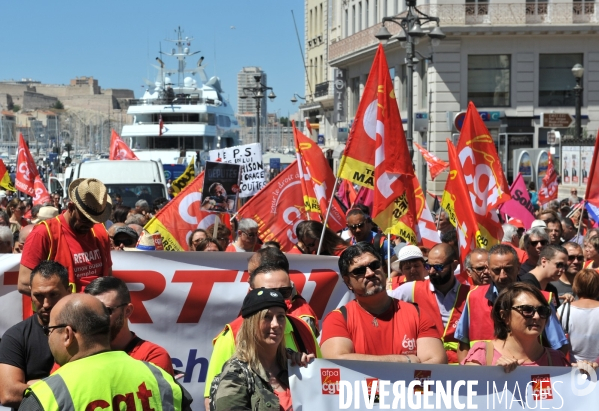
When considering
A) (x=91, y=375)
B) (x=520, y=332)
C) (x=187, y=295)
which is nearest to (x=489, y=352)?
(x=520, y=332)

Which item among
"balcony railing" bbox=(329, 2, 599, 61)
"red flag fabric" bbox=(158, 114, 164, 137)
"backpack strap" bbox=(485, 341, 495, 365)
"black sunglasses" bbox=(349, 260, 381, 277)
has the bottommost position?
"backpack strap" bbox=(485, 341, 495, 365)

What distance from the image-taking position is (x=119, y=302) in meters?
4.79

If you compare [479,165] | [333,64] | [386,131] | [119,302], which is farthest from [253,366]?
[333,64]

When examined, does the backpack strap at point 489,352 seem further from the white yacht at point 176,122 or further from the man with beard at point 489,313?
the white yacht at point 176,122

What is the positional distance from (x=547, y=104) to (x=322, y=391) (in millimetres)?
32696

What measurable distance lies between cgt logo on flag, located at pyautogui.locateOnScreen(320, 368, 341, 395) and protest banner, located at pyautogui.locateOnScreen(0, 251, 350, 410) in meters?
2.11

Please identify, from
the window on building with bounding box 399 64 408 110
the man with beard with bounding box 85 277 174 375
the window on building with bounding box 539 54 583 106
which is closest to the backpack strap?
the man with beard with bounding box 85 277 174 375

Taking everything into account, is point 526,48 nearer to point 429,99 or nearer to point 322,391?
point 429,99

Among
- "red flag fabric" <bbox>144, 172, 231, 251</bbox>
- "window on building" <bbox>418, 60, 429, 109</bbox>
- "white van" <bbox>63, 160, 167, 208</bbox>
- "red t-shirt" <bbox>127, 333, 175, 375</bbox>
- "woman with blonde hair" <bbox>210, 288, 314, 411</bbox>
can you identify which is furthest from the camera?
"window on building" <bbox>418, 60, 429, 109</bbox>

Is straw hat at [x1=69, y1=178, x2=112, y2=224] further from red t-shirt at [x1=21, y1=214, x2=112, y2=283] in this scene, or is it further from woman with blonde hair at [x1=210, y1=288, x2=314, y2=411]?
woman with blonde hair at [x1=210, y1=288, x2=314, y2=411]

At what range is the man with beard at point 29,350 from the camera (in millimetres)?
4859

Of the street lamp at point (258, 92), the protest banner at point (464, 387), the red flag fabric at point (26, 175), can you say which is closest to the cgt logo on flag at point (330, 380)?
the protest banner at point (464, 387)

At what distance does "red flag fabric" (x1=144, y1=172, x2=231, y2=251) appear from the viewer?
11242mm

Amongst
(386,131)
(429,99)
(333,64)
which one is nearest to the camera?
(386,131)
